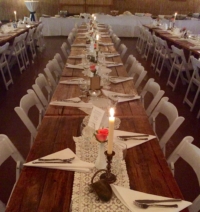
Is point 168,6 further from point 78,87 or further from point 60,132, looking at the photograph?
point 60,132

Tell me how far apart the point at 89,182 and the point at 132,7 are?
12397mm

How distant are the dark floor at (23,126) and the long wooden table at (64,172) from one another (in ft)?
3.04

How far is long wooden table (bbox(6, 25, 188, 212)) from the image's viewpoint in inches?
43.0

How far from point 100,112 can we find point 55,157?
355 mm

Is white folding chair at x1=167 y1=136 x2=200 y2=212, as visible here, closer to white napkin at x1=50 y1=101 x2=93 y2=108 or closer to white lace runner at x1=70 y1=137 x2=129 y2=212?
white lace runner at x1=70 y1=137 x2=129 y2=212

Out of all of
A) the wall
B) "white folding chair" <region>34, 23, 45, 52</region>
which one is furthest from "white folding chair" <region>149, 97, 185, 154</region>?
the wall

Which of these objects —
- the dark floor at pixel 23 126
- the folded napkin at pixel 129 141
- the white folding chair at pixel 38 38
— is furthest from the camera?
the white folding chair at pixel 38 38

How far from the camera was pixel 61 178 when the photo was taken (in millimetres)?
1220

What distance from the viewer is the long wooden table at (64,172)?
3.58 feet

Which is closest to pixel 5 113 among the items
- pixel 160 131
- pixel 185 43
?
pixel 160 131

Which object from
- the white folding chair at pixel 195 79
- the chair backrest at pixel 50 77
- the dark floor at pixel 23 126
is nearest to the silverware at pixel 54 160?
the dark floor at pixel 23 126

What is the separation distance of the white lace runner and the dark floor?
1.12m

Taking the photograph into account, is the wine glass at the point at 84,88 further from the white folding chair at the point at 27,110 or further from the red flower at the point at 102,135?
the red flower at the point at 102,135

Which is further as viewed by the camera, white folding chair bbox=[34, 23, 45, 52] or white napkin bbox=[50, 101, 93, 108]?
white folding chair bbox=[34, 23, 45, 52]
